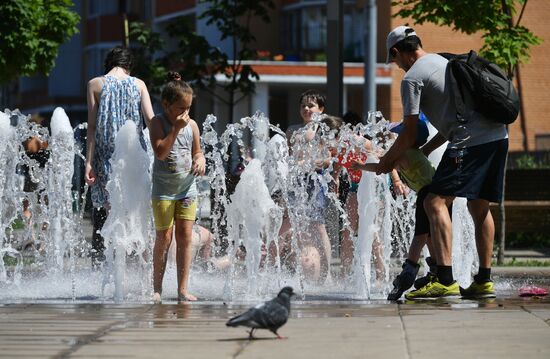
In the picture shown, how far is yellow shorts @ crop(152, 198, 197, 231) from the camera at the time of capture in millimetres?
8930

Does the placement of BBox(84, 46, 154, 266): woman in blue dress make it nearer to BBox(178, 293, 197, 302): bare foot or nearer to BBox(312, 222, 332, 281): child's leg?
BBox(178, 293, 197, 302): bare foot

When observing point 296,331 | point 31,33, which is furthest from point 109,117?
point 31,33

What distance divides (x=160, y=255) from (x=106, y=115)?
1261 mm

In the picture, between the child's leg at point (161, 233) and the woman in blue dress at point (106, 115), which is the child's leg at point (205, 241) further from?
the child's leg at point (161, 233)

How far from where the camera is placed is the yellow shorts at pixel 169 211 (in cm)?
893

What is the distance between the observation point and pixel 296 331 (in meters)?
6.76

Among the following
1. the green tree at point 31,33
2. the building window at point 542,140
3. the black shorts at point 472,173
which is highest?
the green tree at point 31,33

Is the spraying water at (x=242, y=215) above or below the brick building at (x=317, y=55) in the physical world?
below

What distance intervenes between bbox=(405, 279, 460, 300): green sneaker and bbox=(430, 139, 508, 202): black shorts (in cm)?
60

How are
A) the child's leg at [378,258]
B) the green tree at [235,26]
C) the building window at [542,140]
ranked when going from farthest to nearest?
the building window at [542,140] < the green tree at [235,26] < the child's leg at [378,258]

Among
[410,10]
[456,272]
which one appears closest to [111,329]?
[456,272]

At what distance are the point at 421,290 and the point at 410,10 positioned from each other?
8.27 meters

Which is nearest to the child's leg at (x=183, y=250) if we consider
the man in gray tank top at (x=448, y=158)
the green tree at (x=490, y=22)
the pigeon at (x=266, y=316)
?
the man in gray tank top at (x=448, y=158)

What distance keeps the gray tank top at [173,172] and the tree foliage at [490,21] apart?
6.71 m
